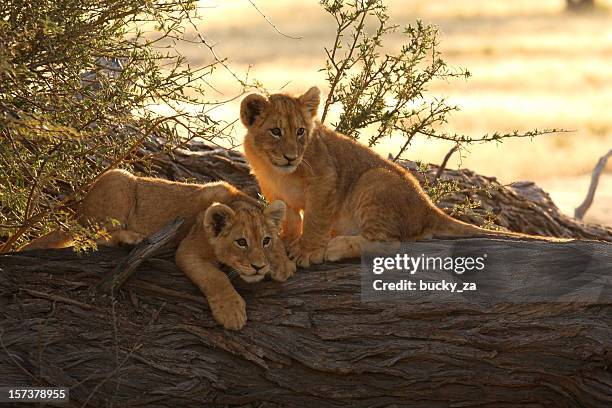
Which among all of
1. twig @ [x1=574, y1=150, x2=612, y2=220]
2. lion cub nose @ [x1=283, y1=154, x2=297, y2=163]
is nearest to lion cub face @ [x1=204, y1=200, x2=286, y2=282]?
lion cub nose @ [x1=283, y1=154, x2=297, y2=163]

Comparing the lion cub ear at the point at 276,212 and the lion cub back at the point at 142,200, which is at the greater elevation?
the lion cub back at the point at 142,200

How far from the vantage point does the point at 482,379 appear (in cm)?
794

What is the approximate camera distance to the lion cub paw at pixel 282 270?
7914 mm

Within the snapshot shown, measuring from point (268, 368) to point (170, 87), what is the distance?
8.74 feet

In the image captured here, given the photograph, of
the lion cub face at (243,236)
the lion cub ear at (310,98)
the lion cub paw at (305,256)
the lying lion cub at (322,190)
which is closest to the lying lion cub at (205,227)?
the lion cub face at (243,236)

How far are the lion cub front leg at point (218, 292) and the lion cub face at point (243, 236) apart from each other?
128mm

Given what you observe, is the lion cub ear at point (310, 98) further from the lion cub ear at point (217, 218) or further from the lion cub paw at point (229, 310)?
the lion cub paw at point (229, 310)

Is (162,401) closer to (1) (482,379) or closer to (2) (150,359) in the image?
(2) (150,359)

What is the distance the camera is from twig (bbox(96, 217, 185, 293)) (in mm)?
7750

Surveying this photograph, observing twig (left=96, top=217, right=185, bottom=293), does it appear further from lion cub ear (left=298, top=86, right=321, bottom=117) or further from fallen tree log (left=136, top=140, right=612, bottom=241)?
fallen tree log (left=136, top=140, right=612, bottom=241)

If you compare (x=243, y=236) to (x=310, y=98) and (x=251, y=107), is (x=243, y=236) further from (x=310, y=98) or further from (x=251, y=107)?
(x=310, y=98)

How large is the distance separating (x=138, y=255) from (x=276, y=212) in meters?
1.00

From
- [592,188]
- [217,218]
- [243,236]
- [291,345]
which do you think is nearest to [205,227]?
[217,218]

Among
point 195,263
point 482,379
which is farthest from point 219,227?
point 482,379
